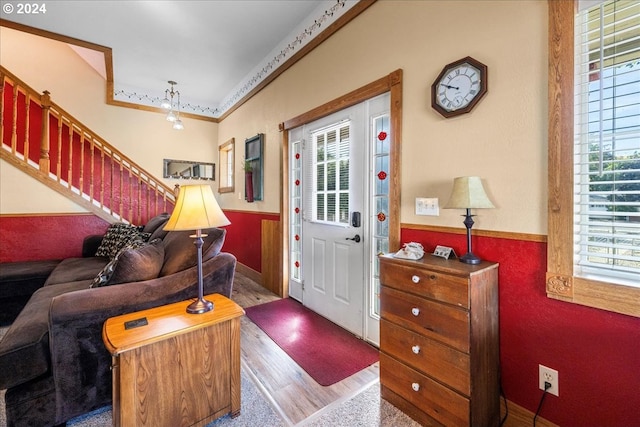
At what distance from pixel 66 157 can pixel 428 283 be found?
213 inches

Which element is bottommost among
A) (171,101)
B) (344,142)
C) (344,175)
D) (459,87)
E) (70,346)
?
(70,346)

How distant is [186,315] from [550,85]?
2113mm

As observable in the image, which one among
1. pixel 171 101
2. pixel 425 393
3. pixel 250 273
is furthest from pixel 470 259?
pixel 171 101

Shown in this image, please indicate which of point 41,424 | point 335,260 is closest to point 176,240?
point 41,424

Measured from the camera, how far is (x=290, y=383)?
1.81 m

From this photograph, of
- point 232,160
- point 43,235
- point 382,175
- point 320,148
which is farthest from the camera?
point 232,160

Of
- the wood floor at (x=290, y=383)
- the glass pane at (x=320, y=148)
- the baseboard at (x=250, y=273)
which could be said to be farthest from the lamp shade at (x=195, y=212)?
the baseboard at (x=250, y=273)

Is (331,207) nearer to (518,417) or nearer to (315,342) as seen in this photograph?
(315,342)

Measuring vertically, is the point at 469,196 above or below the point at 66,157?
below

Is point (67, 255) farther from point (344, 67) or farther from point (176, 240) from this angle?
point (344, 67)

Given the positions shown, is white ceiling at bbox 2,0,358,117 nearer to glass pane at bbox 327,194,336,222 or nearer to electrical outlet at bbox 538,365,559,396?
glass pane at bbox 327,194,336,222

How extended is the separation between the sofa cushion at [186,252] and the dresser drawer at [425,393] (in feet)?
4.25

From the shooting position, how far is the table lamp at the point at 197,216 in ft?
4.79

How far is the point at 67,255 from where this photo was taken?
3463 millimetres
